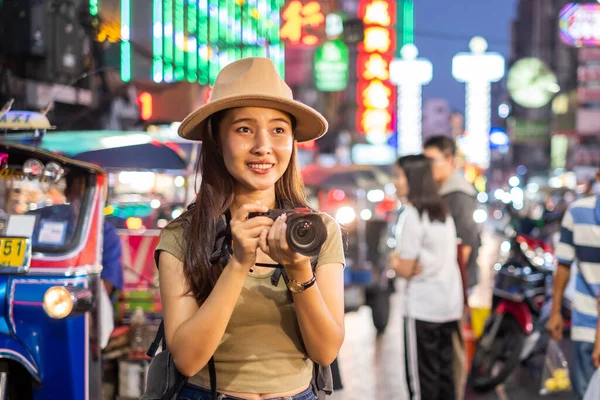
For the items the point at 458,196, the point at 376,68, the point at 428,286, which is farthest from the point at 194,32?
the point at 428,286

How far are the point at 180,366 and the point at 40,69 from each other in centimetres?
1503

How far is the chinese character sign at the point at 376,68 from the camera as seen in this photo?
111 ft

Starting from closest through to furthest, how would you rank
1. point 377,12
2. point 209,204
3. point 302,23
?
point 209,204 → point 302,23 → point 377,12

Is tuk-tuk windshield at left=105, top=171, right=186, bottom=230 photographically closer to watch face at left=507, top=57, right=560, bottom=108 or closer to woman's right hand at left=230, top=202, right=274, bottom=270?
woman's right hand at left=230, top=202, right=274, bottom=270

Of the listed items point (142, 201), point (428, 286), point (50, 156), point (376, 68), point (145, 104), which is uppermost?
point (376, 68)

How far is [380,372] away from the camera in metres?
9.27

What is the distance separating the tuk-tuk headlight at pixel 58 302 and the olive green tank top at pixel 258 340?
239 centimetres

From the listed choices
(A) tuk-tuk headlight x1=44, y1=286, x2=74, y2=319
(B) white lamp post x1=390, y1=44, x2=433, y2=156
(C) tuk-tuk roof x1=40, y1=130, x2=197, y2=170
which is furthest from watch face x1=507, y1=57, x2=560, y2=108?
(A) tuk-tuk headlight x1=44, y1=286, x2=74, y2=319

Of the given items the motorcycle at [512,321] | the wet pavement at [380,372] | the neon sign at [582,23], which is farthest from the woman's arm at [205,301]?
the neon sign at [582,23]

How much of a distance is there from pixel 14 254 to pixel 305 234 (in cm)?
307

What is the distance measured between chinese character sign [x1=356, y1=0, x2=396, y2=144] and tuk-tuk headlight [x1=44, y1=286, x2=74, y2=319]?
1147 inches

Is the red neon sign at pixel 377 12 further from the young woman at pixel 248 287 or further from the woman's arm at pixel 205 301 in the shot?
the woman's arm at pixel 205 301

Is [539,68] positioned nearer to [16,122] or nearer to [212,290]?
[16,122]

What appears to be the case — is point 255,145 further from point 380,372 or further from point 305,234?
point 380,372
